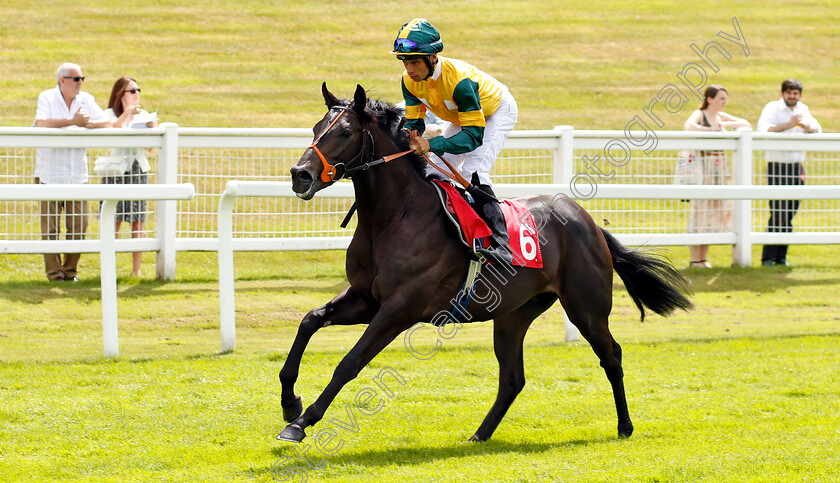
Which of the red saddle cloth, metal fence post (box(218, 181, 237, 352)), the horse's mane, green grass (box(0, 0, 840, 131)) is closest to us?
the horse's mane

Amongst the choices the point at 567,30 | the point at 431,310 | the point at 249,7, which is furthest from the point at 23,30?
the point at 431,310

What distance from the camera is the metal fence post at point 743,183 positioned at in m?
9.78

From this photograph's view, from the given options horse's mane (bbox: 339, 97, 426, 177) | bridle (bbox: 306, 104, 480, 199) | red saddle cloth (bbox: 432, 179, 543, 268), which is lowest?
red saddle cloth (bbox: 432, 179, 543, 268)

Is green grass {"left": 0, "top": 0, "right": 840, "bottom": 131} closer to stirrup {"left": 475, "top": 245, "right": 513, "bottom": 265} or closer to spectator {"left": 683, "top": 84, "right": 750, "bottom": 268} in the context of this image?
spectator {"left": 683, "top": 84, "right": 750, "bottom": 268}

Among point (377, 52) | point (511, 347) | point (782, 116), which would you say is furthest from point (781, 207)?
point (377, 52)

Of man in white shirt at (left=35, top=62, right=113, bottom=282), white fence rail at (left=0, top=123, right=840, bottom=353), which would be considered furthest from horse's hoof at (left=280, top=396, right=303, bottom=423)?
man in white shirt at (left=35, top=62, right=113, bottom=282)

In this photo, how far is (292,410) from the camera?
448 cm

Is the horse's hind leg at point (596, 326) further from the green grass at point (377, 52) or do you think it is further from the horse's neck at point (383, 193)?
the green grass at point (377, 52)

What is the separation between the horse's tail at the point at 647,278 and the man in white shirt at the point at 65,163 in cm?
442

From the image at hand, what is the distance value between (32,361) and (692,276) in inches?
238

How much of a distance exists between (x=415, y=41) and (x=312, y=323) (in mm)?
1353

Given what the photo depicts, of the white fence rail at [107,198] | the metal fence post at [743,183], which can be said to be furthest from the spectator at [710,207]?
the white fence rail at [107,198]

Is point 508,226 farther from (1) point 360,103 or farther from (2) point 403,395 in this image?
(2) point 403,395

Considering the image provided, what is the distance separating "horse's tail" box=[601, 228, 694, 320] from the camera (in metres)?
5.66
